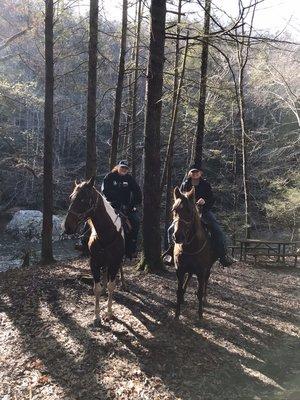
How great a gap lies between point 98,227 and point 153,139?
13.4 ft

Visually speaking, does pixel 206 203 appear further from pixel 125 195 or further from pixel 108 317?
pixel 108 317

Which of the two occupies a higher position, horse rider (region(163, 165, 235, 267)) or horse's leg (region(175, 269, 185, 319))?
horse rider (region(163, 165, 235, 267))

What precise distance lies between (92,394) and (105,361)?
0.79m

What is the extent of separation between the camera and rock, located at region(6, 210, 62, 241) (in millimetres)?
24922

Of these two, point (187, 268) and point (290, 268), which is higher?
point (187, 268)

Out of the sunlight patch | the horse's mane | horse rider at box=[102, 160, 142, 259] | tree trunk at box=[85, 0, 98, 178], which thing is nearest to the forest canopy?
tree trunk at box=[85, 0, 98, 178]

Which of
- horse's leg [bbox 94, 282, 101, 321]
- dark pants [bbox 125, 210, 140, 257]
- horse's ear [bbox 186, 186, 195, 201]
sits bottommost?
horse's leg [bbox 94, 282, 101, 321]

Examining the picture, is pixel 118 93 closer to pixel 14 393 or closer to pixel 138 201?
pixel 138 201

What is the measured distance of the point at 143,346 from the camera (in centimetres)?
617

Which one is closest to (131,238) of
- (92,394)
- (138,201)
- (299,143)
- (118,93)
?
(138,201)

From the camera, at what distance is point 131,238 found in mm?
8547

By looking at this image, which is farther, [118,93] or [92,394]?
[118,93]

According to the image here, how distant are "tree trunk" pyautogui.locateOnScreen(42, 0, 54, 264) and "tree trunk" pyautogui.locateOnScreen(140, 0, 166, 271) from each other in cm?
428

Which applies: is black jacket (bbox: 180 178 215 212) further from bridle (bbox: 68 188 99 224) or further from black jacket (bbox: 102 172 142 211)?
bridle (bbox: 68 188 99 224)
